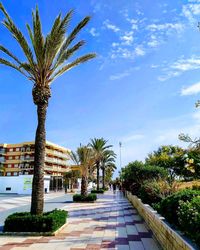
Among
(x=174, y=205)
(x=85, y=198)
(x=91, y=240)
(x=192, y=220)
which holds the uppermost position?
Result: (x=85, y=198)

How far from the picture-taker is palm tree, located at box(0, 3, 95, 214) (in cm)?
1243

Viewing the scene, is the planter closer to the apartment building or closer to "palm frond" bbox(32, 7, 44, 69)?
"palm frond" bbox(32, 7, 44, 69)

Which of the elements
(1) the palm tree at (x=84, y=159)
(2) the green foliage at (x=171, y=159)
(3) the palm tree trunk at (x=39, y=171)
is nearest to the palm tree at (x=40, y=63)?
(3) the palm tree trunk at (x=39, y=171)

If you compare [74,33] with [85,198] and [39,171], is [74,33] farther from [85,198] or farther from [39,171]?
[85,198]

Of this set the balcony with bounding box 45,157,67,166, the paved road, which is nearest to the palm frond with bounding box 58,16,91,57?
the paved road

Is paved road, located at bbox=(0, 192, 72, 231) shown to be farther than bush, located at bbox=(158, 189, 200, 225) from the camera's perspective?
Yes

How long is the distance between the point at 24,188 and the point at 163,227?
47588 millimetres

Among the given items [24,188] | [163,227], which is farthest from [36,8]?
[24,188]

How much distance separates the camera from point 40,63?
1297cm

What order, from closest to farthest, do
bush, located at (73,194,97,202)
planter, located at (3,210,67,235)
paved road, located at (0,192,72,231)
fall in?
planter, located at (3,210,67,235), paved road, located at (0,192,72,231), bush, located at (73,194,97,202)

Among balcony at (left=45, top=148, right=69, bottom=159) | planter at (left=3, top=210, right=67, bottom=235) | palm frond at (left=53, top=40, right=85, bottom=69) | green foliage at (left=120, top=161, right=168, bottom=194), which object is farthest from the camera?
balcony at (left=45, top=148, right=69, bottom=159)

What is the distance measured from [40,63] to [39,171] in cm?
447

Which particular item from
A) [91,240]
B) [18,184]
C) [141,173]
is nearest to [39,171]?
[91,240]

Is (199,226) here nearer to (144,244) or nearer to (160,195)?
(144,244)
